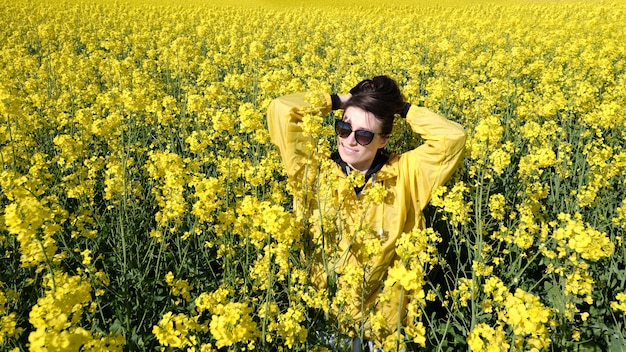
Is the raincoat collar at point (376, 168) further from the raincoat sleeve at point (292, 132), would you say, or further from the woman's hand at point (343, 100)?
the woman's hand at point (343, 100)

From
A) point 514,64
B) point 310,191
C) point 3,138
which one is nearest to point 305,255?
point 310,191

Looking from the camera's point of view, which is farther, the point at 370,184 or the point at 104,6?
the point at 104,6

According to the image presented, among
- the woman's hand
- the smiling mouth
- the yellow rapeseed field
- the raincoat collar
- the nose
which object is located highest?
the woman's hand

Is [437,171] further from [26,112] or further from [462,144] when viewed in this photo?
[26,112]

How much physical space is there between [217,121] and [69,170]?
2.00 m

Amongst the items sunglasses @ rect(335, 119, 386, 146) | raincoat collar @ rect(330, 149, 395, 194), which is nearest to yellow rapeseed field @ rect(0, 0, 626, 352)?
sunglasses @ rect(335, 119, 386, 146)

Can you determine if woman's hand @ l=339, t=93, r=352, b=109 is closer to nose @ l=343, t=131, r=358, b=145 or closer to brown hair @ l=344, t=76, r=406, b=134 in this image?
brown hair @ l=344, t=76, r=406, b=134

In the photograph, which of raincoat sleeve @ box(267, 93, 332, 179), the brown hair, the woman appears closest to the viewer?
the woman

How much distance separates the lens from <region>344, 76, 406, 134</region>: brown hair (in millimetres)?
2750

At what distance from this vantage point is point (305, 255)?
2.55 metres

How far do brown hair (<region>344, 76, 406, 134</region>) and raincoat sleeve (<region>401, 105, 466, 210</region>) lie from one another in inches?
10.1

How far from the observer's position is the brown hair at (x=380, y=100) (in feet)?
9.02

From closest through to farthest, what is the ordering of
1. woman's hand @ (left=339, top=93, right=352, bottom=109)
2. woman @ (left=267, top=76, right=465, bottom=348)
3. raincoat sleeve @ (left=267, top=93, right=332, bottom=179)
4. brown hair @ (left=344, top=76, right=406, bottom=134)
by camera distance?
woman @ (left=267, top=76, right=465, bottom=348)
brown hair @ (left=344, top=76, right=406, bottom=134)
raincoat sleeve @ (left=267, top=93, right=332, bottom=179)
woman's hand @ (left=339, top=93, right=352, bottom=109)

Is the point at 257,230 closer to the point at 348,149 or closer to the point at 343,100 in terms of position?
the point at 348,149
